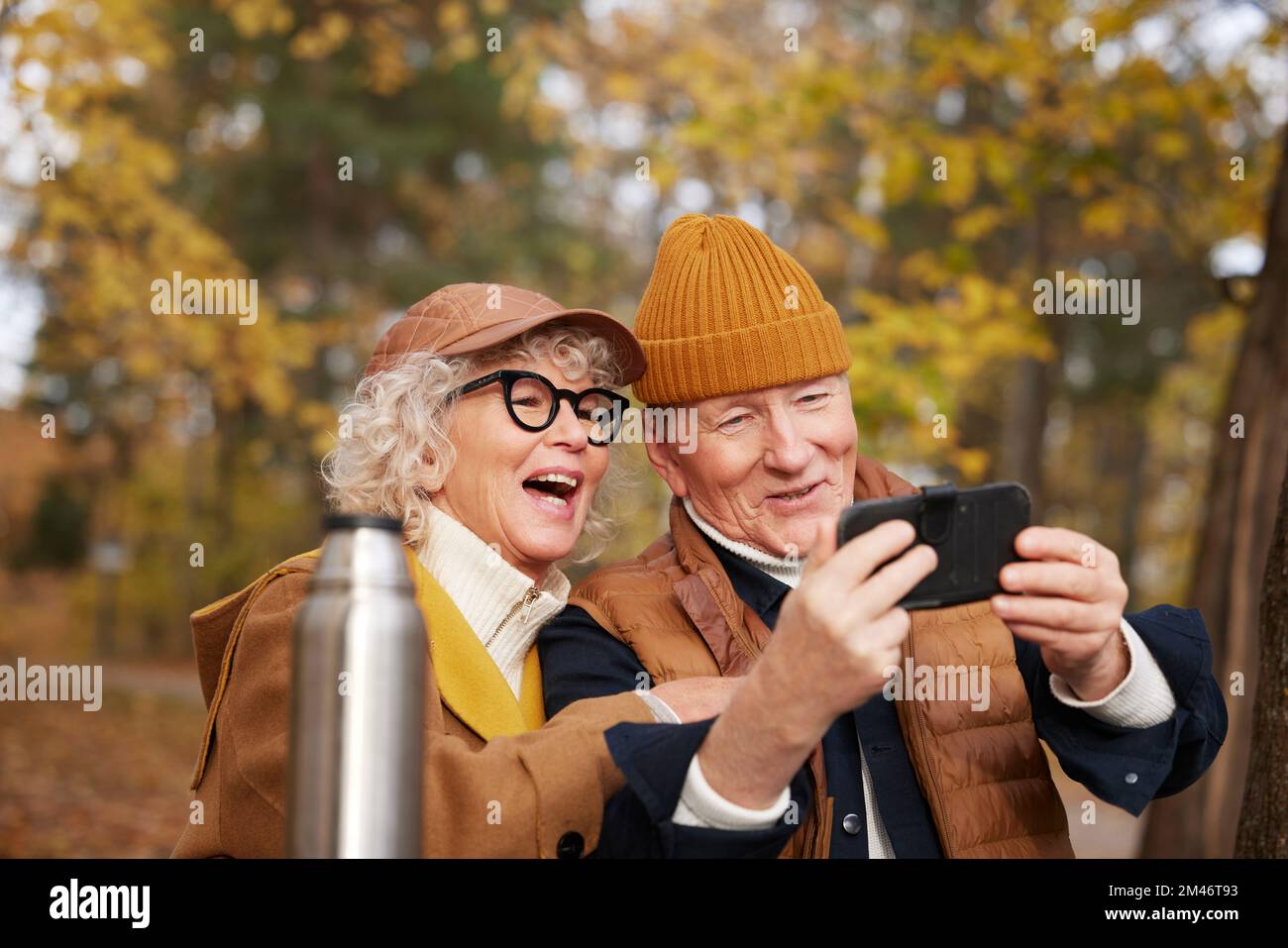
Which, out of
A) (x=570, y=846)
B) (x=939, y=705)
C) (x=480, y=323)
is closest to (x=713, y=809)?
(x=570, y=846)

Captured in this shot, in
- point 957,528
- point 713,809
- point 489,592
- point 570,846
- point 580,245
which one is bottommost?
point 570,846

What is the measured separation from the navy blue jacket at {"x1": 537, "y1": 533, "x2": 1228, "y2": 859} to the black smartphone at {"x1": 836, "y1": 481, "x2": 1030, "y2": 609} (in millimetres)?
599

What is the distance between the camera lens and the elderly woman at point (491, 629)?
2256 millimetres

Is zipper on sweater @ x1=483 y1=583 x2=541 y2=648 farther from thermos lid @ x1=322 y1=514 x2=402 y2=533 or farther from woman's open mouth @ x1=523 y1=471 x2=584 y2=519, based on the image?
thermos lid @ x1=322 y1=514 x2=402 y2=533

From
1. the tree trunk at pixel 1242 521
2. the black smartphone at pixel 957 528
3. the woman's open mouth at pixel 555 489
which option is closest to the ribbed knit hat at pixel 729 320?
the woman's open mouth at pixel 555 489

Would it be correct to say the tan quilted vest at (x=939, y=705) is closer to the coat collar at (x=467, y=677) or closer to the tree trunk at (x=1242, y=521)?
the coat collar at (x=467, y=677)

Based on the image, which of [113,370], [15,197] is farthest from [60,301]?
[113,370]

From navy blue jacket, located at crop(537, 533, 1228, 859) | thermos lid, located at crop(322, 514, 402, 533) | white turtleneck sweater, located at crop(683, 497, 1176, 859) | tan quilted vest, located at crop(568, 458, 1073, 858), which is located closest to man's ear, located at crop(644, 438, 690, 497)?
tan quilted vest, located at crop(568, 458, 1073, 858)

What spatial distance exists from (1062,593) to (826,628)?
1.81ft

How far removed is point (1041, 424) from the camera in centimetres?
1489

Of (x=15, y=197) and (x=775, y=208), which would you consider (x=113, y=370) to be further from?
(x=775, y=208)

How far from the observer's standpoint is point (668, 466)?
3.23 meters

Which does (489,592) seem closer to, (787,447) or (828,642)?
(787,447)

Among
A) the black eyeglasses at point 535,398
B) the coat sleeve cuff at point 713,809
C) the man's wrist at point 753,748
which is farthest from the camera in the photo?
the black eyeglasses at point 535,398
